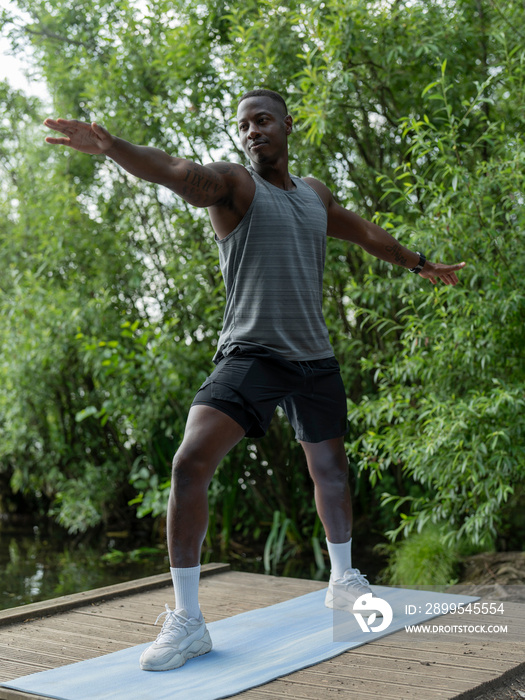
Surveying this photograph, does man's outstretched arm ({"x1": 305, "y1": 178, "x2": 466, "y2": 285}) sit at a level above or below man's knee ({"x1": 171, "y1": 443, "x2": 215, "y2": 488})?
above

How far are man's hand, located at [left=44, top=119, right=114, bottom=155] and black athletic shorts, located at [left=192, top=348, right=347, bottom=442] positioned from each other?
691 mm

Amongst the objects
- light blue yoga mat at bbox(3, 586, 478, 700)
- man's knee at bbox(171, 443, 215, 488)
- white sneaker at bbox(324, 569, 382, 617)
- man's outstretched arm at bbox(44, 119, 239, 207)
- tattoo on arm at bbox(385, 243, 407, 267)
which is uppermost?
man's outstretched arm at bbox(44, 119, 239, 207)

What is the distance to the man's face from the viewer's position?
91.8 inches

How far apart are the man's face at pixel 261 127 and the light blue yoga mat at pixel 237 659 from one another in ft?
4.66

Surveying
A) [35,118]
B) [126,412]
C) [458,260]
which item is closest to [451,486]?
[458,260]

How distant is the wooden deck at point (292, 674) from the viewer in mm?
1855

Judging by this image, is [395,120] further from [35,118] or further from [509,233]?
[35,118]

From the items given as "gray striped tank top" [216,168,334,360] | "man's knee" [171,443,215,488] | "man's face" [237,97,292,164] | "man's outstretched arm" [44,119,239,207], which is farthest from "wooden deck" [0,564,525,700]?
"man's face" [237,97,292,164]

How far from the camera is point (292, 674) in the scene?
77.6 inches

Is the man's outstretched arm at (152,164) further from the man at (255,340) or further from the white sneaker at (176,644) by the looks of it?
the white sneaker at (176,644)

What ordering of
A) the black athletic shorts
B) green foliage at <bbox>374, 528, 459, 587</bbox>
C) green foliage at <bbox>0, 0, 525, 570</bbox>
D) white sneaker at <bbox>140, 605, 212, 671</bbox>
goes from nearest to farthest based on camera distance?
1. white sneaker at <bbox>140, 605, 212, 671</bbox>
2. the black athletic shorts
3. green foliage at <bbox>0, 0, 525, 570</bbox>
4. green foliage at <bbox>374, 528, 459, 587</bbox>

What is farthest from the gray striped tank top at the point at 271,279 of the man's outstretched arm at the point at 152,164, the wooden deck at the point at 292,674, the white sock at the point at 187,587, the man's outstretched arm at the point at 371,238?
the wooden deck at the point at 292,674

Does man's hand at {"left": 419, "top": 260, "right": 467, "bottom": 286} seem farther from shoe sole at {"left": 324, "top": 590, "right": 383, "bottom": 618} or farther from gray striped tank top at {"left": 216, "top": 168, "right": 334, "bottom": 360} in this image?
shoe sole at {"left": 324, "top": 590, "right": 383, "bottom": 618}

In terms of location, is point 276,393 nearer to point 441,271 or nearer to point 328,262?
point 441,271
